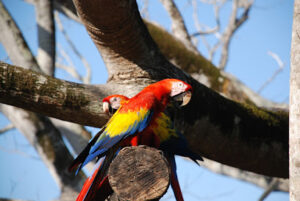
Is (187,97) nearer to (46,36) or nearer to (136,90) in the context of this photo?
(136,90)

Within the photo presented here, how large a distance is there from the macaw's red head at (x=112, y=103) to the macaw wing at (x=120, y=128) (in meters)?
0.18

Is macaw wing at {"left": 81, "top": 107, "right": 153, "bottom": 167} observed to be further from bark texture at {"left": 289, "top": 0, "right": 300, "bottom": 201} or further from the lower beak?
bark texture at {"left": 289, "top": 0, "right": 300, "bottom": 201}

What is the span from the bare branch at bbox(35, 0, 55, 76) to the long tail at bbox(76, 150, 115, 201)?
8.76 feet

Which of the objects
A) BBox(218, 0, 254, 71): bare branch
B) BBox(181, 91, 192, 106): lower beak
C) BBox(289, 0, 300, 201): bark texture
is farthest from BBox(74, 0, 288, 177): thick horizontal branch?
BBox(218, 0, 254, 71): bare branch

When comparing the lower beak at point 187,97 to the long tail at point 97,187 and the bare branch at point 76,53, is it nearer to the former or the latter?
the long tail at point 97,187

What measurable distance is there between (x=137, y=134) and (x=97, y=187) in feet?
1.32

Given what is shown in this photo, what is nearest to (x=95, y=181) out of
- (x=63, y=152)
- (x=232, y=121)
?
(x=232, y=121)

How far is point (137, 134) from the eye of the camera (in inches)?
84.4

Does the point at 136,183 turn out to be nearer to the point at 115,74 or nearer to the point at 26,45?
the point at 115,74

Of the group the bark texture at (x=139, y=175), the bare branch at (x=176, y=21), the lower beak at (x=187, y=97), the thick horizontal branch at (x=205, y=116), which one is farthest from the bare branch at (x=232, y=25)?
the bark texture at (x=139, y=175)

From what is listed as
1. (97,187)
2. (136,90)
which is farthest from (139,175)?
(136,90)

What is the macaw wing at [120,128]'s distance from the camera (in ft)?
6.72

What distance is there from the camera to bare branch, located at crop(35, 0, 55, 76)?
438cm

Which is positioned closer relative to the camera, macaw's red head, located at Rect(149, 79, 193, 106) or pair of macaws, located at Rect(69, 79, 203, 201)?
pair of macaws, located at Rect(69, 79, 203, 201)
